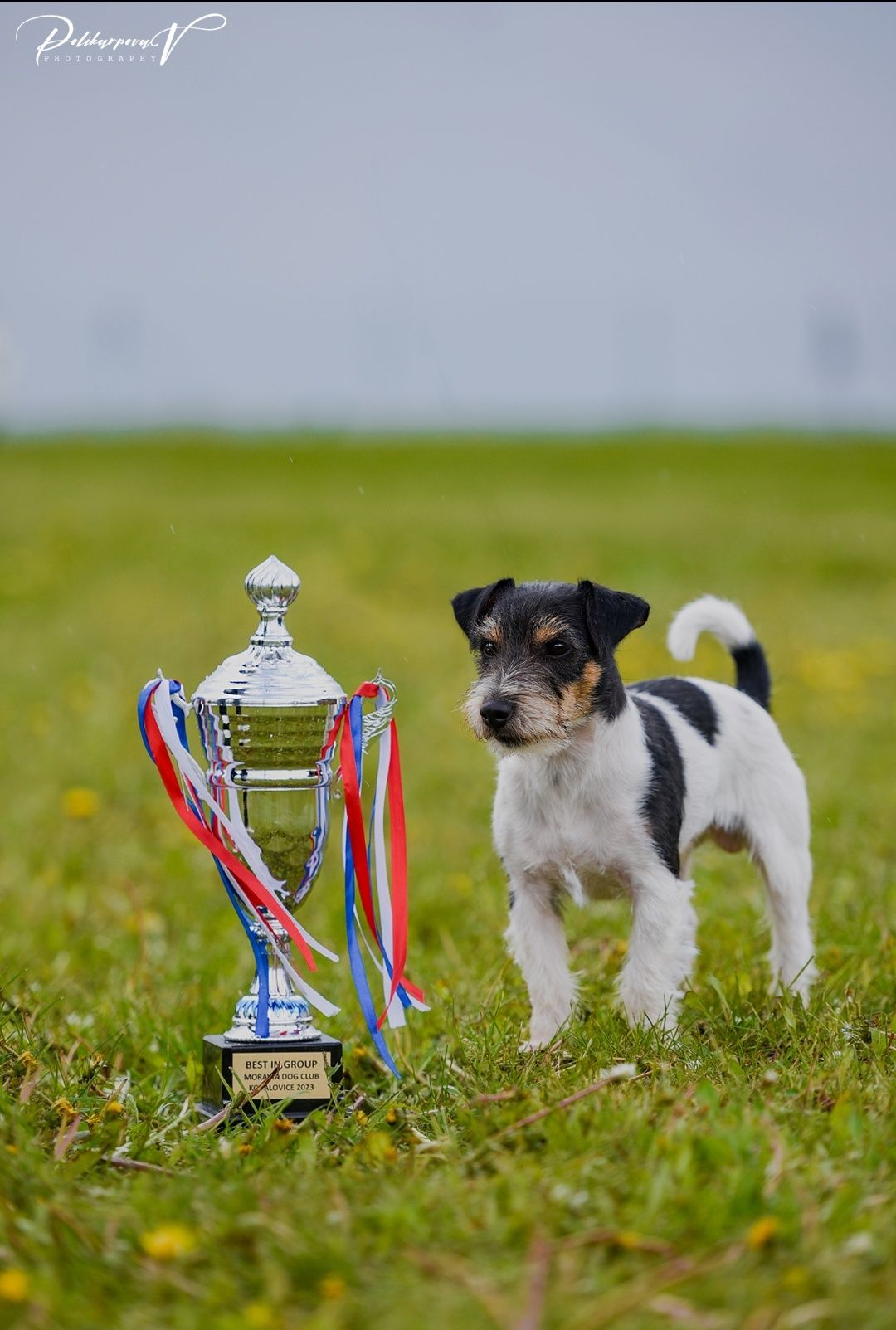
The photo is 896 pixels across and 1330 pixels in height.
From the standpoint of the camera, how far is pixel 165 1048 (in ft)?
13.3

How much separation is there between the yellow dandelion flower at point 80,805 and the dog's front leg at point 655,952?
370 centimetres

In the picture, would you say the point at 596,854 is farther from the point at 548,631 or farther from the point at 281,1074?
the point at 281,1074

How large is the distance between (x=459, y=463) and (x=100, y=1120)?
955 inches

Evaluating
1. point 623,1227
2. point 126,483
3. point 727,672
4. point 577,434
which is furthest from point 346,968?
point 577,434

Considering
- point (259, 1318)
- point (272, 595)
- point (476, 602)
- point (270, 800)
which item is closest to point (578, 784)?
point (476, 602)

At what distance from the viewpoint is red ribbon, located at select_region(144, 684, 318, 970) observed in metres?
3.74

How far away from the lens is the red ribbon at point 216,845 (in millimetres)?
3744

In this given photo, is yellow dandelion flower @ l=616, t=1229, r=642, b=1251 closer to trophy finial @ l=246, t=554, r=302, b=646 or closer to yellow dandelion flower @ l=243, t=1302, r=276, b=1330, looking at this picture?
yellow dandelion flower @ l=243, t=1302, r=276, b=1330

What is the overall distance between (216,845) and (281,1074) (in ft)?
1.92

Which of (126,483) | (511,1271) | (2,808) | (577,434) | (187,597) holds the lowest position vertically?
(511,1271)

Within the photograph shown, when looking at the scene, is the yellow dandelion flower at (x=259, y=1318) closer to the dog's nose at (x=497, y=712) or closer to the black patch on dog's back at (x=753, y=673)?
the dog's nose at (x=497, y=712)

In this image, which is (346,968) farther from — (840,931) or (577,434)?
(577,434)

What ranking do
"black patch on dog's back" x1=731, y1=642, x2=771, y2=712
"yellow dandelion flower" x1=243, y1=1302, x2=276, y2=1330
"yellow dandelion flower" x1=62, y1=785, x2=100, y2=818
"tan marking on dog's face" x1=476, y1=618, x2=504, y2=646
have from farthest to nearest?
"yellow dandelion flower" x1=62, y1=785, x2=100, y2=818, "black patch on dog's back" x1=731, y1=642, x2=771, y2=712, "tan marking on dog's face" x1=476, y1=618, x2=504, y2=646, "yellow dandelion flower" x1=243, y1=1302, x2=276, y2=1330

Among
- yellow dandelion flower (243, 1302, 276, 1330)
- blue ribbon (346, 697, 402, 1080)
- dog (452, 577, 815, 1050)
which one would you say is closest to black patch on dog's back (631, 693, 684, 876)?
dog (452, 577, 815, 1050)
